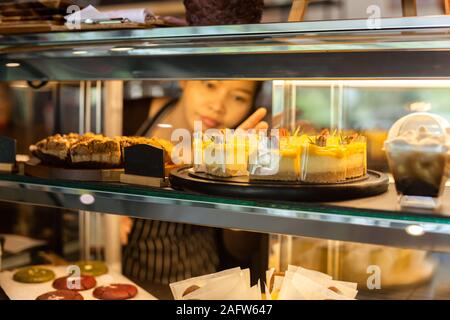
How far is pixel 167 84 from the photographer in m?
2.10

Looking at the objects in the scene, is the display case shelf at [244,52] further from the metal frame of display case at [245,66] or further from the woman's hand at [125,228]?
the woman's hand at [125,228]

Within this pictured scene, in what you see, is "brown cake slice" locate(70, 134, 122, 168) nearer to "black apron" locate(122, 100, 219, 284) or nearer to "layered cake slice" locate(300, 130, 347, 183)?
"layered cake slice" locate(300, 130, 347, 183)

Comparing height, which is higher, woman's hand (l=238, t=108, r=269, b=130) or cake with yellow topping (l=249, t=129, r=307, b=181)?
woman's hand (l=238, t=108, r=269, b=130)

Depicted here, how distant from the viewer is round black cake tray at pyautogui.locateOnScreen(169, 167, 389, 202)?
3.15ft

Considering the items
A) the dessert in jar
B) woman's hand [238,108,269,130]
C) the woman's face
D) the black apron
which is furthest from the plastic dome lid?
the black apron

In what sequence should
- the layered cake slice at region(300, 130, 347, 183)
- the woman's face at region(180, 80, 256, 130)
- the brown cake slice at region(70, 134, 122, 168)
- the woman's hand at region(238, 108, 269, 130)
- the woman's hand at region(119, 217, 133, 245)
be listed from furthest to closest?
1. the woman's hand at region(119, 217, 133, 245)
2. the woman's face at region(180, 80, 256, 130)
3. the woman's hand at region(238, 108, 269, 130)
4. the brown cake slice at region(70, 134, 122, 168)
5. the layered cake slice at region(300, 130, 347, 183)

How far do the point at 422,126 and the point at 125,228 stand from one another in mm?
1459

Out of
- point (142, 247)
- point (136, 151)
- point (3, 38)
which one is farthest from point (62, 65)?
point (142, 247)

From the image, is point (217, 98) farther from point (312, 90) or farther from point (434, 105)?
point (434, 105)

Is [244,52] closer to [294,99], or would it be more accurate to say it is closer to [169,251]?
[294,99]

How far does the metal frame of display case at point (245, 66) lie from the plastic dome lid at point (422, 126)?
0.27ft

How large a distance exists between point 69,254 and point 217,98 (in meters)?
0.99

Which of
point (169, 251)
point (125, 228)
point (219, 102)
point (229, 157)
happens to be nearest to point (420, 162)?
point (229, 157)

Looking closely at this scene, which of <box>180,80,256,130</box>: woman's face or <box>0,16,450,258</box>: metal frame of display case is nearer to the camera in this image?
<box>0,16,450,258</box>: metal frame of display case
